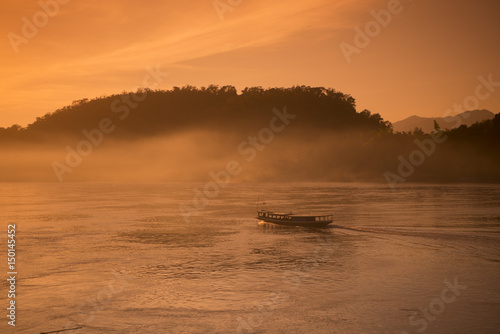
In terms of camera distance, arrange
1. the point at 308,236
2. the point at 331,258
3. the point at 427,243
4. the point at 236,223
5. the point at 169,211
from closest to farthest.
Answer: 1. the point at 331,258
2. the point at 427,243
3. the point at 308,236
4. the point at 236,223
5. the point at 169,211

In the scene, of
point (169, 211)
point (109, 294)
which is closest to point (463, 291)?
point (109, 294)

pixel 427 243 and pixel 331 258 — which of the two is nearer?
pixel 331 258

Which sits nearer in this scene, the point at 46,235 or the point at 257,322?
the point at 257,322

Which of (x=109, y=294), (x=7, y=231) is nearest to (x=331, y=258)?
(x=109, y=294)

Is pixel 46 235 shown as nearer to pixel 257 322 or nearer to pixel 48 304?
pixel 48 304

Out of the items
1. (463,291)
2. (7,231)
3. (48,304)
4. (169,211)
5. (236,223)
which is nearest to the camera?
(48,304)

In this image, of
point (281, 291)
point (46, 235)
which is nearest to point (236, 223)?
point (46, 235)

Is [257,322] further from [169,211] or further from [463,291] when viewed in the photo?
[169,211]

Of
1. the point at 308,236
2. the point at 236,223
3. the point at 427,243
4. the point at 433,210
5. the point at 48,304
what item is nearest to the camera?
the point at 48,304

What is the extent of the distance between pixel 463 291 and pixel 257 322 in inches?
630

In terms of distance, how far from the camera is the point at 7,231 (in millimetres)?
73438

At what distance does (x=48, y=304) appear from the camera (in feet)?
109

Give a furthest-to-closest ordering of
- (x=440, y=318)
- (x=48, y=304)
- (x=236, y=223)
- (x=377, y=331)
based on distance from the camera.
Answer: (x=236, y=223), (x=48, y=304), (x=440, y=318), (x=377, y=331)

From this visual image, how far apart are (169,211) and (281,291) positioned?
241 ft
